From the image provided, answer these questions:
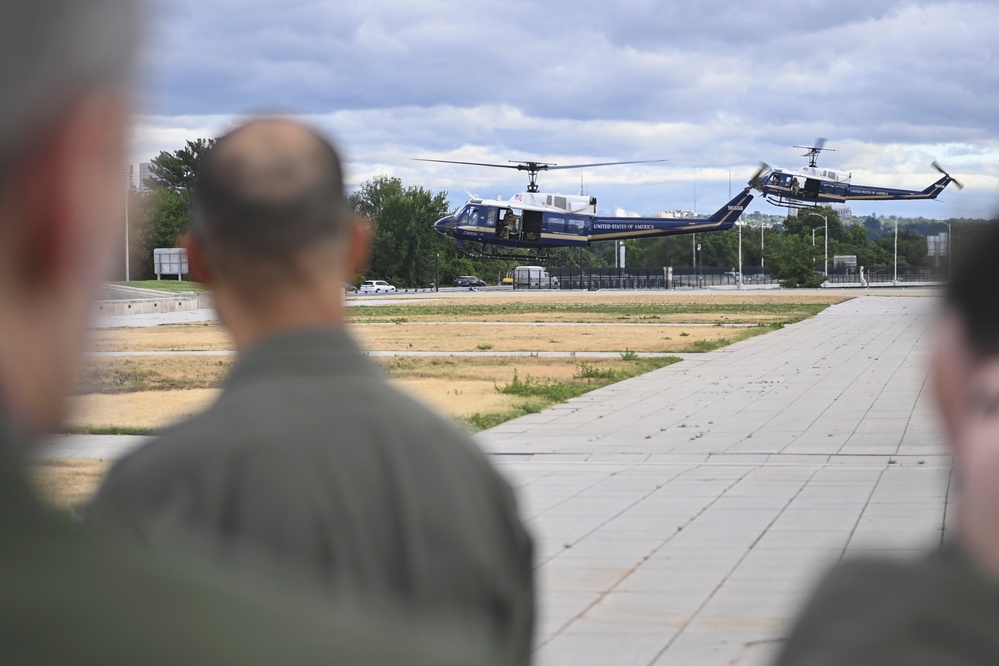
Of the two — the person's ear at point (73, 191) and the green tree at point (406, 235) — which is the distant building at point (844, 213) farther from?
the person's ear at point (73, 191)

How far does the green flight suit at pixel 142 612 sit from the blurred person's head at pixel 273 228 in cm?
124

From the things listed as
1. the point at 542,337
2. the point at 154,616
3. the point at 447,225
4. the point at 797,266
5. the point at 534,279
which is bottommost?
the point at 542,337

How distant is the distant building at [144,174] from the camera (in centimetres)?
84

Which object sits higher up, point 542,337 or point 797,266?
point 797,266

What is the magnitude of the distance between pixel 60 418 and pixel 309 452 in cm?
82

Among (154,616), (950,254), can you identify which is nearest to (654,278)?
(950,254)

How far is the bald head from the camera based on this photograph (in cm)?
182

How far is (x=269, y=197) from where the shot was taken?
1.82 metres

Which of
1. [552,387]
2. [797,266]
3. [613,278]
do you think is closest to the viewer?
[552,387]

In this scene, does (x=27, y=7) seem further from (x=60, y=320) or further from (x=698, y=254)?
(x=698, y=254)

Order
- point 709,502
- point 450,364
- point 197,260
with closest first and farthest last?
point 197,260 → point 709,502 → point 450,364

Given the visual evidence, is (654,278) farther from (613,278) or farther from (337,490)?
(337,490)

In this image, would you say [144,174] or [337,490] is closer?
[144,174]

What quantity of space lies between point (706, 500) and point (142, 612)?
895cm
